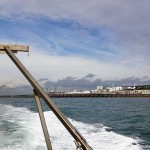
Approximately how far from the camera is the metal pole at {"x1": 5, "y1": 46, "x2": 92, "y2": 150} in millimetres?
3934

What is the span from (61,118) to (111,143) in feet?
51.4

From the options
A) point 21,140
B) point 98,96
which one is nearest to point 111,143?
point 21,140

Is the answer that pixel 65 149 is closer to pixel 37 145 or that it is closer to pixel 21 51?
pixel 37 145

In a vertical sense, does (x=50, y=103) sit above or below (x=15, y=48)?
below

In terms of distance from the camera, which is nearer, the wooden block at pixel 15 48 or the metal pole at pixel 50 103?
the metal pole at pixel 50 103

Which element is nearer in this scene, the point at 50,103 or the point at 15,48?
the point at 50,103

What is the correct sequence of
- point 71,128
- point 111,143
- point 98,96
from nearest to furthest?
1. point 71,128
2. point 111,143
3. point 98,96

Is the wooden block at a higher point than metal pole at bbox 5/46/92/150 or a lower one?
higher

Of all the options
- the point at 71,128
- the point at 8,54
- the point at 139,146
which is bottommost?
the point at 139,146

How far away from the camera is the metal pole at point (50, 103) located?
3934 mm

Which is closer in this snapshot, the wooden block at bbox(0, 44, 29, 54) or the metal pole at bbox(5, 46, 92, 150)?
the metal pole at bbox(5, 46, 92, 150)

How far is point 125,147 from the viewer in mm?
18078

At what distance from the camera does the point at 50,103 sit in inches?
178

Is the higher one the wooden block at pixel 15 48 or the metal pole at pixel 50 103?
the wooden block at pixel 15 48
